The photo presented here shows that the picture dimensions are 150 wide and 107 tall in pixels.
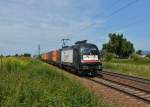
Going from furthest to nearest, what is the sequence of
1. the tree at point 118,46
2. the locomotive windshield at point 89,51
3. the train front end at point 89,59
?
the tree at point 118,46
the locomotive windshield at point 89,51
the train front end at point 89,59

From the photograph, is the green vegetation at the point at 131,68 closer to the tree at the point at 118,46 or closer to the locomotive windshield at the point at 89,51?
the locomotive windshield at the point at 89,51

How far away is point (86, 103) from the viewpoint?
873 centimetres

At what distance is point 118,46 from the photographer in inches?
4245

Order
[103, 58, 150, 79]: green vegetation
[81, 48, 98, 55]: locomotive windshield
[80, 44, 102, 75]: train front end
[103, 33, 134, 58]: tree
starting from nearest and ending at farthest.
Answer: [80, 44, 102, 75]: train front end, [81, 48, 98, 55]: locomotive windshield, [103, 58, 150, 79]: green vegetation, [103, 33, 134, 58]: tree

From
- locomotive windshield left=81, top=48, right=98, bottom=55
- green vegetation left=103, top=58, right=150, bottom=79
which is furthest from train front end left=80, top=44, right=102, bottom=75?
green vegetation left=103, top=58, right=150, bottom=79

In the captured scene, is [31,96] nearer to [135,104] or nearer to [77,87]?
[77,87]

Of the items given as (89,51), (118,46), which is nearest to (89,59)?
(89,51)

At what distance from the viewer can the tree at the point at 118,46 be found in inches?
4207

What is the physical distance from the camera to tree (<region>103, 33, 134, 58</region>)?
10687cm

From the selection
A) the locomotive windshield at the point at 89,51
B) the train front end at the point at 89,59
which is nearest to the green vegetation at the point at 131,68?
the train front end at the point at 89,59

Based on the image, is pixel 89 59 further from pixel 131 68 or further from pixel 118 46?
pixel 118 46

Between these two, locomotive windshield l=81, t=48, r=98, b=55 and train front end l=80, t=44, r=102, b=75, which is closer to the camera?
train front end l=80, t=44, r=102, b=75

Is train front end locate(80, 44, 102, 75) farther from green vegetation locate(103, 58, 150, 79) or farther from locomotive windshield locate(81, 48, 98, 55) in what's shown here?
green vegetation locate(103, 58, 150, 79)

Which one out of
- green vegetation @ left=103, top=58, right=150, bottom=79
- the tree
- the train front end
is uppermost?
the tree
